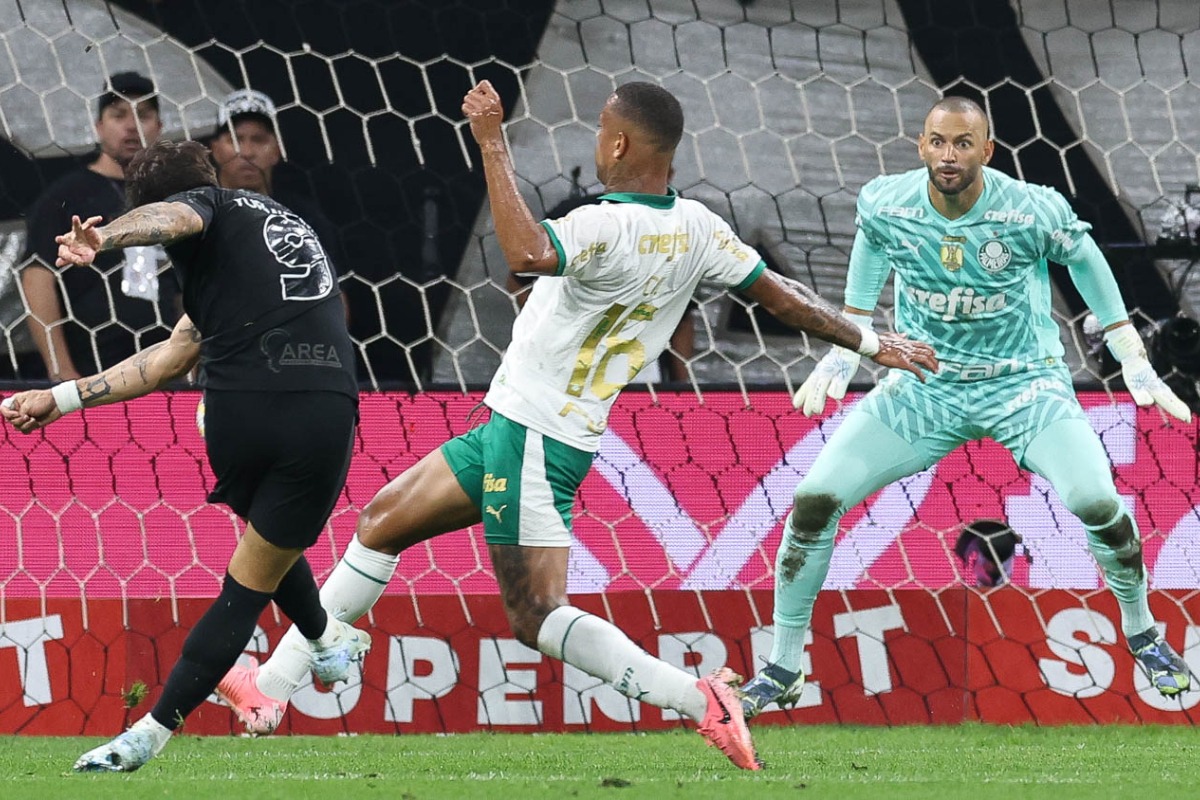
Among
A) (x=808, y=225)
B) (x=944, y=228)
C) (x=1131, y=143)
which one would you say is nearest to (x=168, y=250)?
(x=944, y=228)

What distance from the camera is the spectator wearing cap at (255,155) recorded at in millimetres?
7379

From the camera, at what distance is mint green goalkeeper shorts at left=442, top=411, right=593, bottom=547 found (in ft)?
14.8

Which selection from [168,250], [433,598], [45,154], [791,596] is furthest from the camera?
[45,154]

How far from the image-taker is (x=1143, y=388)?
5.88 m

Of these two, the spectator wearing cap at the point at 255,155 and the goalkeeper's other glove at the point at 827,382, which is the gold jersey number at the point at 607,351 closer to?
the goalkeeper's other glove at the point at 827,382

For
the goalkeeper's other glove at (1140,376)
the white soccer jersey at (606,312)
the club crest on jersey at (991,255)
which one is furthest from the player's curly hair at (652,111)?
the goalkeeper's other glove at (1140,376)

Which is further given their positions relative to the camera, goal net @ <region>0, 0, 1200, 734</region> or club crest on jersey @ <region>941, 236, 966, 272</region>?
goal net @ <region>0, 0, 1200, 734</region>

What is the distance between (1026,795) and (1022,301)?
2127 mm

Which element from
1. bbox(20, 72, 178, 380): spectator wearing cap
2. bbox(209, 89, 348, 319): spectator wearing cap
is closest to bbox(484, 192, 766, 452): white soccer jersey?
bbox(209, 89, 348, 319): spectator wearing cap

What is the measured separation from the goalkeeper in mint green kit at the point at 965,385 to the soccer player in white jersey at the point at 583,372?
0.95m

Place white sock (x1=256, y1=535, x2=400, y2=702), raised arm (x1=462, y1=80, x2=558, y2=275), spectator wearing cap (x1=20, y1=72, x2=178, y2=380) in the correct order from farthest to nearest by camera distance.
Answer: spectator wearing cap (x1=20, y1=72, x2=178, y2=380)
white sock (x1=256, y1=535, x2=400, y2=702)
raised arm (x1=462, y1=80, x2=558, y2=275)

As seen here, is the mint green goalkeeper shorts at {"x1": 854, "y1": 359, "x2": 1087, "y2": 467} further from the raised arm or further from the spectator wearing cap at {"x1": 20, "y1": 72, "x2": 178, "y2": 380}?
the spectator wearing cap at {"x1": 20, "y1": 72, "x2": 178, "y2": 380}

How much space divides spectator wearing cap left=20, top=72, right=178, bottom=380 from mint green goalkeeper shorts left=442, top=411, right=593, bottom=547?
3.08m

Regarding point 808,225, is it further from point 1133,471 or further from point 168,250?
point 168,250
